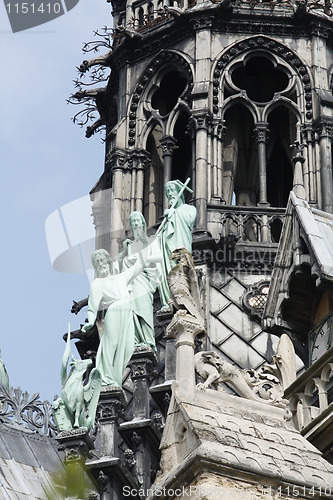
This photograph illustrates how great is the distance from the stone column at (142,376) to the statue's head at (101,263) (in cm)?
201

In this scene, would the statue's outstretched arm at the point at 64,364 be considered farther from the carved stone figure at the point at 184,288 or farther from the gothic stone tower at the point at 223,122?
the carved stone figure at the point at 184,288

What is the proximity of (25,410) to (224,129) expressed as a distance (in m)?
6.77

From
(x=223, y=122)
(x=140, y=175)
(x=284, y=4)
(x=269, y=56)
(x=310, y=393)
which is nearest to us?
(x=310, y=393)

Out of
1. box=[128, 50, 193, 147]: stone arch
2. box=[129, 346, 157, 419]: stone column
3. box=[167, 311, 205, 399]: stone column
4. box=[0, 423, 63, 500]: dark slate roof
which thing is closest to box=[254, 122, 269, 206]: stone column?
box=[128, 50, 193, 147]: stone arch

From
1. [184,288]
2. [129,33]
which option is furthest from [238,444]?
[129,33]

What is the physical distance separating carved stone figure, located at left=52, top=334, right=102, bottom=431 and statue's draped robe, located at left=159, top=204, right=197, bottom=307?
3.05 metres

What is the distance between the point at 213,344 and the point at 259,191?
13.1 ft

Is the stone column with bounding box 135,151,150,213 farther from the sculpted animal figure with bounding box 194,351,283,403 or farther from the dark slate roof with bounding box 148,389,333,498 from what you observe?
the dark slate roof with bounding box 148,389,333,498

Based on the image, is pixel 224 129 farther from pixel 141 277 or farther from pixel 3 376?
pixel 3 376

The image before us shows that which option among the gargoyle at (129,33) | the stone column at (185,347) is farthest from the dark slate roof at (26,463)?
the stone column at (185,347)

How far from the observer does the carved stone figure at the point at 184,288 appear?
17.7 meters

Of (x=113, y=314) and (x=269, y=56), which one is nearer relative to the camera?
(x=113, y=314)

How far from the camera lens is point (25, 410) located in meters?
33.2

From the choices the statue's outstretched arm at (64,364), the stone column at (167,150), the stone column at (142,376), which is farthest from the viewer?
the stone column at (167,150)
